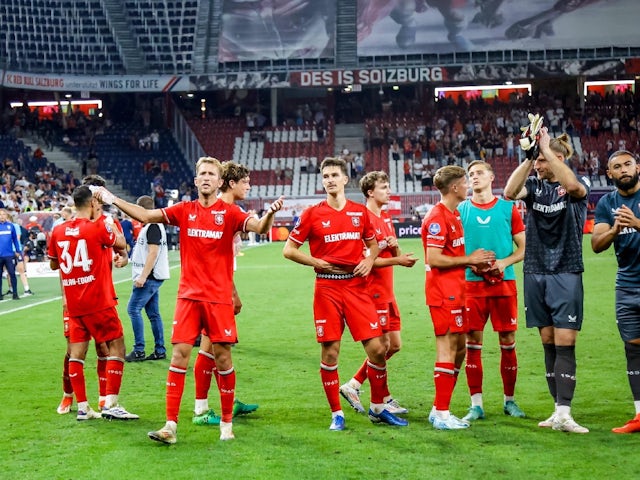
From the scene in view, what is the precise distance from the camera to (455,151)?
52062 mm

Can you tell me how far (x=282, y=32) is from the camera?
178 feet

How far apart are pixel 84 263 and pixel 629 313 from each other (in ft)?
16.2

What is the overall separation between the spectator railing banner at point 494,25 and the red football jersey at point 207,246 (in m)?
45.9

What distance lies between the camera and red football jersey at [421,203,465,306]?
8.88 m

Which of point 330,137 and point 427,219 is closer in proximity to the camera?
point 427,219

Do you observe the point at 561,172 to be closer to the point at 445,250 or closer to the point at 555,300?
the point at 555,300

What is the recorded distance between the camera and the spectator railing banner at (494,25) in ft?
172

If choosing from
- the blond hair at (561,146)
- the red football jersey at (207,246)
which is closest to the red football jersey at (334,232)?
the red football jersey at (207,246)

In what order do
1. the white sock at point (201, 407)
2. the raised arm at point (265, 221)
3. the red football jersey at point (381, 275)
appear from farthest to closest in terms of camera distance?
the red football jersey at point (381, 275) < the white sock at point (201, 407) < the raised arm at point (265, 221)

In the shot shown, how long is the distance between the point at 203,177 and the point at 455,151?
4443 centimetres

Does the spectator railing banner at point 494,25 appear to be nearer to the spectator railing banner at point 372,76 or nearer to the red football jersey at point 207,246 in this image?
the spectator railing banner at point 372,76

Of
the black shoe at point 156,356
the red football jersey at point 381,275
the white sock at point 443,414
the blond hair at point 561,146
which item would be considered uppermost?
the blond hair at point 561,146

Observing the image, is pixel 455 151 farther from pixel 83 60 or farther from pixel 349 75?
pixel 83 60

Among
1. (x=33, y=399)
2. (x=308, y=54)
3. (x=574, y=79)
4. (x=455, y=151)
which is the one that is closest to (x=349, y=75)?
(x=308, y=54)
